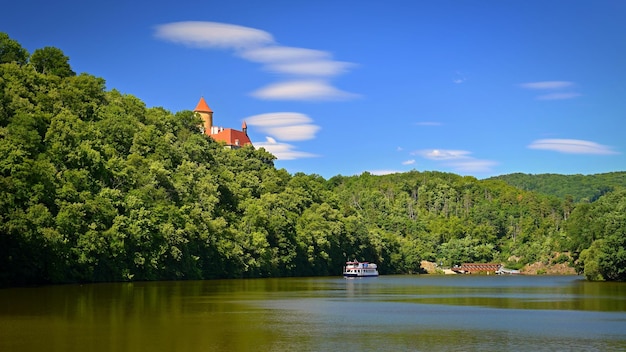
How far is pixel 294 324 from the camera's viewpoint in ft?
128

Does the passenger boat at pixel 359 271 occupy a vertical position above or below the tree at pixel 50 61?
below

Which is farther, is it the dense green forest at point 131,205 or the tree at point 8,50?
the tree at point 8,50

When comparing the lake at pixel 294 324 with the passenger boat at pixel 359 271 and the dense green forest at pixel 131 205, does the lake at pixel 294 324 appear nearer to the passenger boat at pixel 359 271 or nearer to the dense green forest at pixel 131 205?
the dense green forest at pixel 131 205

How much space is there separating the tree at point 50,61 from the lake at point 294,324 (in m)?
62.0

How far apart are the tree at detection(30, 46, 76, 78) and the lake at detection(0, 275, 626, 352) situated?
62023 mm

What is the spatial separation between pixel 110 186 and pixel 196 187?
76.0 ft

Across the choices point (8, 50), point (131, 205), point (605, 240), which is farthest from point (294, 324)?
point (8, 50)

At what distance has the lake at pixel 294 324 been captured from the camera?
30281mm

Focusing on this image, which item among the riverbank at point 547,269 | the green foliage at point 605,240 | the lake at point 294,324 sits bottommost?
the riverbank at point 547,269

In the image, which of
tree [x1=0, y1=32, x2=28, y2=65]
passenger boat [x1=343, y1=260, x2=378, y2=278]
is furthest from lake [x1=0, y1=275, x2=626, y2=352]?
passenger boat [x1=343, y1=260, x2=378, y2=278]

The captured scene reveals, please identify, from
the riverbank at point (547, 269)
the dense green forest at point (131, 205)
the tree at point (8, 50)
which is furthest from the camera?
the riverbank at point (547, 269)

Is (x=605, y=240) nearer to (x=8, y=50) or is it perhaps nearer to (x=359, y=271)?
(x=359, y=271)

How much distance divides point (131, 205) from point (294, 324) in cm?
5401

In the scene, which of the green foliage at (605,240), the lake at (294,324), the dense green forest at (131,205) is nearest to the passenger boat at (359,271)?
the dense green forest at (131,205)
